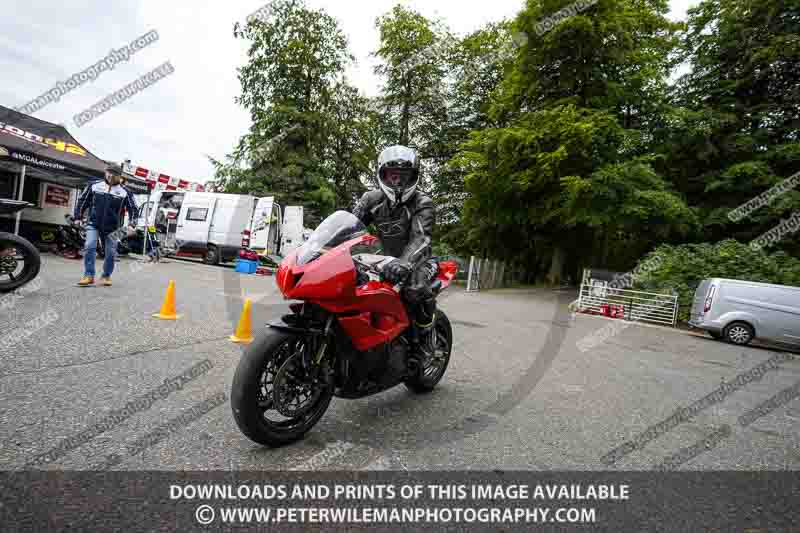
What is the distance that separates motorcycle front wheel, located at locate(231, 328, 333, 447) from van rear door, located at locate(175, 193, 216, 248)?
1607 cm

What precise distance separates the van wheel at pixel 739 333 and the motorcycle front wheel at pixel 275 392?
11763 mm

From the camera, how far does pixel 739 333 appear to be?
35.8 ft

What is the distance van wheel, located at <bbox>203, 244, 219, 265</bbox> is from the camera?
56.2ft

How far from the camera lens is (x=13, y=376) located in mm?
3324

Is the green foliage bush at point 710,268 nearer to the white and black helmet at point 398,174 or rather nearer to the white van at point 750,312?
the white van at point 750,312

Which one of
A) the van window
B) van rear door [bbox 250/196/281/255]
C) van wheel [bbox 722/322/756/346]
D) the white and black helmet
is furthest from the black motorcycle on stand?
van wheel [bbox 722/322/756/346]

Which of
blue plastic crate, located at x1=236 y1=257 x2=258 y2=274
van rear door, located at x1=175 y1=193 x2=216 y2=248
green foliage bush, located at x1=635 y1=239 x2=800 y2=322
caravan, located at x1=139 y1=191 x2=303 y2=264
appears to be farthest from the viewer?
van rear door, located at x1=175 y1=193 x2=216 y2=248

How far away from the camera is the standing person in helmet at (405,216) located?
3504mm

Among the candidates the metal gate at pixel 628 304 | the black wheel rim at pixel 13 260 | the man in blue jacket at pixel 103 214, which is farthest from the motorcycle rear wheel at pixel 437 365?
the metal gate at pixel 628 304

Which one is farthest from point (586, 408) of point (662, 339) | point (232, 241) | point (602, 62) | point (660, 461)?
point (602, 62)

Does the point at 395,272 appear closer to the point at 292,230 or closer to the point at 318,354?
the point at 318,354

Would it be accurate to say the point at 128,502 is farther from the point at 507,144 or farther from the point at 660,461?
the point at 507,144

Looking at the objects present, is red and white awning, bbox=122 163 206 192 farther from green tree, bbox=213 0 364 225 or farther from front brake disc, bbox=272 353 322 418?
front brake disc, bbox=272 353 322 418

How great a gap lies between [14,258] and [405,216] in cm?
618
